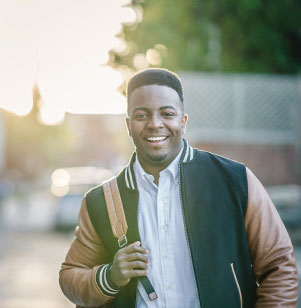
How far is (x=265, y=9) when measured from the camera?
35.9 ft

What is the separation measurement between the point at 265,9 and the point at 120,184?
962cm

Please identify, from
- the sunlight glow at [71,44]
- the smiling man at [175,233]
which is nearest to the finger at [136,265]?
the smiling man at [175,233]

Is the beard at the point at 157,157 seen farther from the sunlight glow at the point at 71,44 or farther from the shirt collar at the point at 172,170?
the sunlight glow at the point at 71,44

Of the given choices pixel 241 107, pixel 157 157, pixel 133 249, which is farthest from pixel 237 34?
pixel 133 249

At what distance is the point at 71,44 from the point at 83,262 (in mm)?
5852

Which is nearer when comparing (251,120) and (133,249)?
(133,249)

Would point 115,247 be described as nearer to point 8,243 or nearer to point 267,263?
point 267,263

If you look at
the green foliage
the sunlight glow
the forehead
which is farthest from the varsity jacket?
the green foliage

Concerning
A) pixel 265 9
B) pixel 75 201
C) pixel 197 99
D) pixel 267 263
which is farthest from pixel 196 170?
pixel 75 201

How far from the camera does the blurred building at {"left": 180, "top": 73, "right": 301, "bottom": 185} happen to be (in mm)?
9617

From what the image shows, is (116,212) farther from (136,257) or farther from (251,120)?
(251,120)

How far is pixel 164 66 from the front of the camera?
327 inches

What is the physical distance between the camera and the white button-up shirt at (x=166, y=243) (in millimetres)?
2176

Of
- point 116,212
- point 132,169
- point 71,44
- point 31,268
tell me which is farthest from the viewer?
point 31,268
